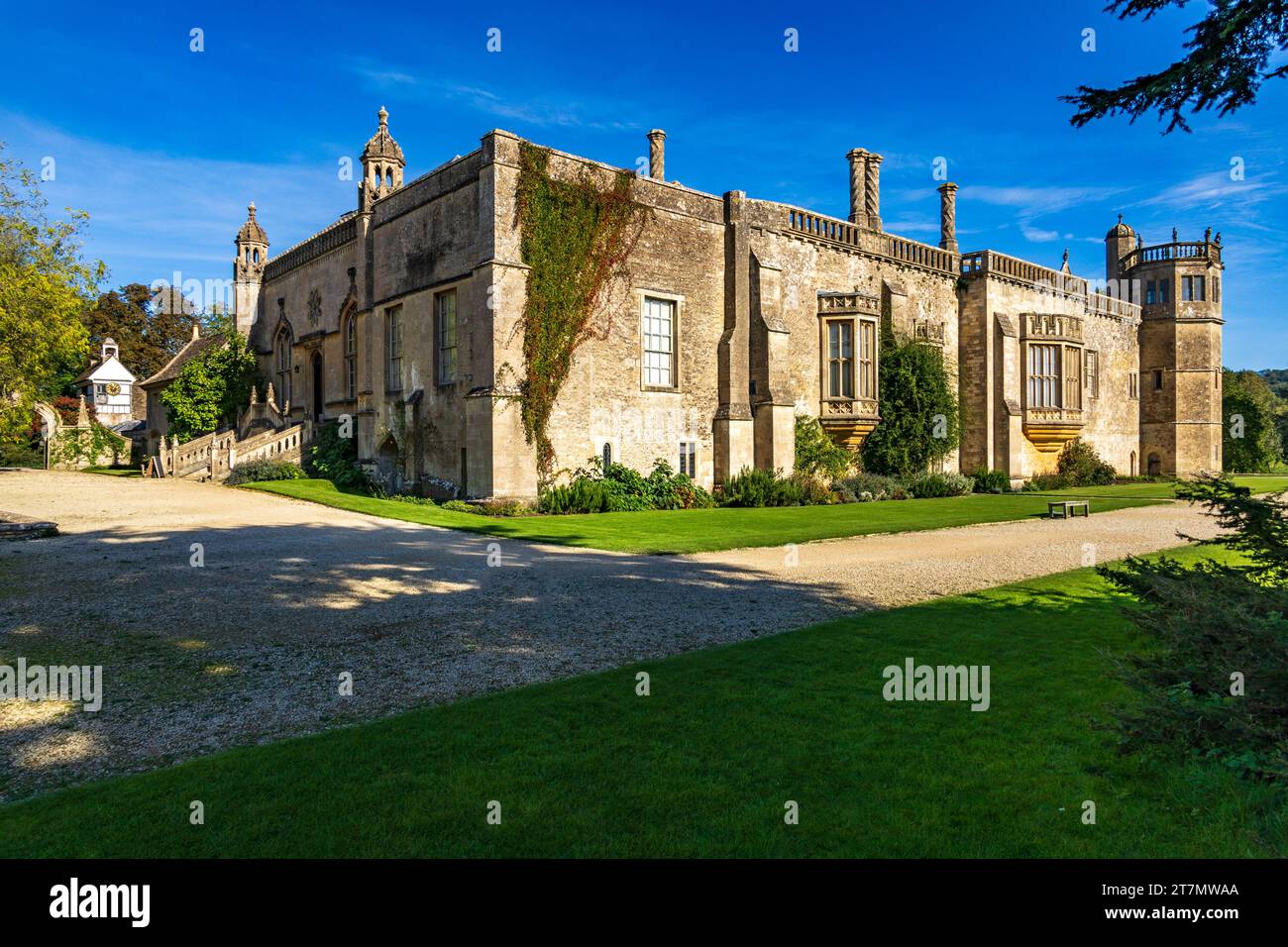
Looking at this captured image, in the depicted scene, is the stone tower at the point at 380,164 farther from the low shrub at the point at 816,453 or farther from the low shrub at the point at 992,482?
the low shrub at the point at 992,482

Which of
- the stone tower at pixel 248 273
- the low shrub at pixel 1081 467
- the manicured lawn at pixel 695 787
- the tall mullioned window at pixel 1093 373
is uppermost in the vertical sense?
the stone tower at pixel 248 273

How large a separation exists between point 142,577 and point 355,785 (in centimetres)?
715

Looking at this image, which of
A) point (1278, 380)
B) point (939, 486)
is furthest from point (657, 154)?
point (1278, 380)

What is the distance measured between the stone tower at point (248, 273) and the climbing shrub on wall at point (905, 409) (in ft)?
88.6

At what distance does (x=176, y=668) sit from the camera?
6.04 m

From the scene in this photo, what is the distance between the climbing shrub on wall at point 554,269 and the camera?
19.3 m

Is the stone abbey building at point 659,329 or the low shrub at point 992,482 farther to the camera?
the low shrub at point 992,482

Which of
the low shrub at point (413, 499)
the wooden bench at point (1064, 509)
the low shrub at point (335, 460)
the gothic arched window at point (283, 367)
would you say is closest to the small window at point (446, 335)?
the low shrub at point (413, 499)

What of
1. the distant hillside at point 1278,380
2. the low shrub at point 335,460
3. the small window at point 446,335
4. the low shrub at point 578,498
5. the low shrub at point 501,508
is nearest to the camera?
the low shrub at point 501,508

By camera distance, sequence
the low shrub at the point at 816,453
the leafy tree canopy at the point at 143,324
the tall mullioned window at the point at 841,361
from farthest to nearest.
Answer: the leafy tree canopy at the point at 143,324
the tall mullioned window at the point at 841,361
the low shrub at the point at 816,453

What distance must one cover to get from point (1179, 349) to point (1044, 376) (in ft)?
41.0

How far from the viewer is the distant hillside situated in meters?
96.9

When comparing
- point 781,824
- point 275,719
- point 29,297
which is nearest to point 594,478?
point 29,297
